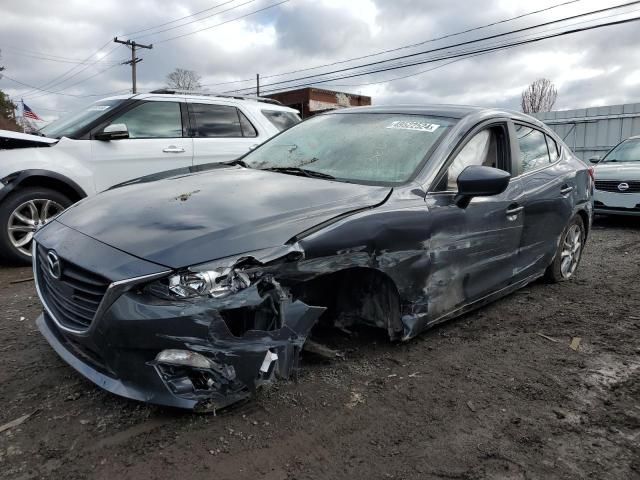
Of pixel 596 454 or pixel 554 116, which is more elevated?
pixel 554 116

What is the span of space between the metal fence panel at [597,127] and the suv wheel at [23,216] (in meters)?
A: 16.6

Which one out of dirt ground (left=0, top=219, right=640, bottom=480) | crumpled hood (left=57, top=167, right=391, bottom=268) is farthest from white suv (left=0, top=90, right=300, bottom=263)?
crumpled hood (left=57, top=167, right=391, bottom=268)

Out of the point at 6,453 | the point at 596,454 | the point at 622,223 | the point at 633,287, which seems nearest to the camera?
the point at 6,453

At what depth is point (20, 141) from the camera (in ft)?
17.2

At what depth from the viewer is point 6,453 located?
215 centimetres

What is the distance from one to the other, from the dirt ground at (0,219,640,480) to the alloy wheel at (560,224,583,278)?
59.1 inches

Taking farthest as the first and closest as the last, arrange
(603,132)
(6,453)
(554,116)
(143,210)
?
(554,116)
(603,132)
(143,210)
(6,453)

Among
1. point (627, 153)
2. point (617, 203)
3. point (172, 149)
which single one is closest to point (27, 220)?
point (172, 149)

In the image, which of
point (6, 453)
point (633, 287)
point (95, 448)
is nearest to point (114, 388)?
point (95, 448)

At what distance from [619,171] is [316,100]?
44.7 ft

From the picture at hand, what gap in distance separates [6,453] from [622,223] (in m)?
10.5

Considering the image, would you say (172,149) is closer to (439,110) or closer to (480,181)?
(439,110)

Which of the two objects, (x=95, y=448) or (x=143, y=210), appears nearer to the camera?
(x=95, y=448)

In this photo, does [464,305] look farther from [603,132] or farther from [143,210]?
[603,132]
